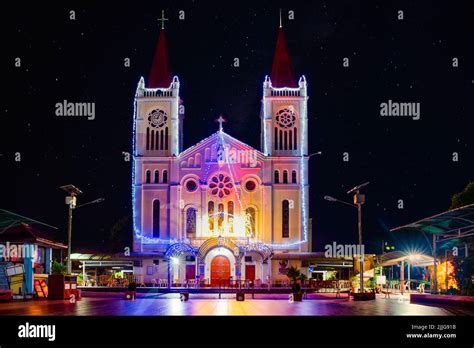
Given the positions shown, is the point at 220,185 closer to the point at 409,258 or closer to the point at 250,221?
the point at 250,221

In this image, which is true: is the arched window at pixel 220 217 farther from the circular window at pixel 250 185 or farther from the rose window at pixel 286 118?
the rose window at pixel 286 118

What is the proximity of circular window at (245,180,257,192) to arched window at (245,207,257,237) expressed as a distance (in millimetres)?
1776

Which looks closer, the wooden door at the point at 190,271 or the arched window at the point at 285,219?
the wooden door at the point at 190,271

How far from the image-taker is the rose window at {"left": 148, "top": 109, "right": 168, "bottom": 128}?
235 feet

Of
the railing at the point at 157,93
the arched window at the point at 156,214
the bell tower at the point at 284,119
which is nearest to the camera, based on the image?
the arched window at the point at 156,214

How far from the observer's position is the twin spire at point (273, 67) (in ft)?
241

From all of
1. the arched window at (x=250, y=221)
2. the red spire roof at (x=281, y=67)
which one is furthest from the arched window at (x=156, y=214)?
the red spire roof at (x=281, y=67)

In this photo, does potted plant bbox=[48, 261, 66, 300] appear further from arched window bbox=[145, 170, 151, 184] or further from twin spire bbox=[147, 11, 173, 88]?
twin spire bbox=[147, 11, 173, 88]

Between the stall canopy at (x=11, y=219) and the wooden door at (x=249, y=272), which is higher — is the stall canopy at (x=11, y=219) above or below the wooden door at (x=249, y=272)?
above

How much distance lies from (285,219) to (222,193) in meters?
6.21

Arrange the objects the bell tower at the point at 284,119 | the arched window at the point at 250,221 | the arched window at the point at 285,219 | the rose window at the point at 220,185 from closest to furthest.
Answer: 1. the arched window at the point at 250,221
2. the arched window at the point at 285,219
3. the rose window at the point at 220,185
4. the bell tower at the point at 284,119

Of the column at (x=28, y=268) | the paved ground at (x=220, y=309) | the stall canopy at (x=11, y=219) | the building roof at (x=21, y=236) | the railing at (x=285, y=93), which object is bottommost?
the paved ground at (x=220, y=309)

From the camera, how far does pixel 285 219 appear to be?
6969 cm

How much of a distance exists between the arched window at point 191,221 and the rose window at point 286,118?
37.4 feet
